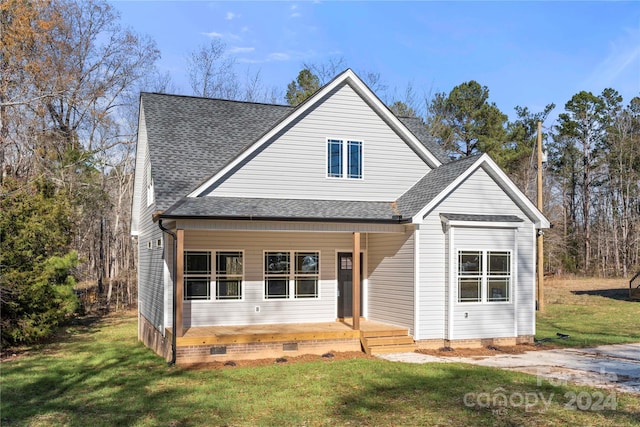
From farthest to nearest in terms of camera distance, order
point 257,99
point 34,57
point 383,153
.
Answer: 1. point 257,99
2. point 34,57
3. point 383,153

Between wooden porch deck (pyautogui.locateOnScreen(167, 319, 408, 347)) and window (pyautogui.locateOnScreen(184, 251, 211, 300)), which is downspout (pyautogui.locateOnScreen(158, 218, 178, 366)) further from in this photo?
window (pyautogui.locateOnScreen(184, 251, 211, 300))

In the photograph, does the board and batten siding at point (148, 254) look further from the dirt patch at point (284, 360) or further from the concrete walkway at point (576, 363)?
the concrete walkway at point (576, 363)

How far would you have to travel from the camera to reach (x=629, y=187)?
147 feet

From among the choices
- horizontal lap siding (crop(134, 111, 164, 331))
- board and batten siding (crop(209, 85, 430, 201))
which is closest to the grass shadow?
board and batten siding (crop(209, 85, 430, 201))

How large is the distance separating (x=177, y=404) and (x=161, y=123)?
375 inches

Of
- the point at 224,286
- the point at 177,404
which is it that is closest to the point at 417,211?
the point at 224,286

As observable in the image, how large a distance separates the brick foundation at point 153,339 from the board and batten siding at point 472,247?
6.06 metres

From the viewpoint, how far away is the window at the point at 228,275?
14.2 m

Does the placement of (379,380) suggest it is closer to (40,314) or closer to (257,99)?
(40,314)

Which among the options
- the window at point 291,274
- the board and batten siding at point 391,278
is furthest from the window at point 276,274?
the board and batten siding at point 391,278

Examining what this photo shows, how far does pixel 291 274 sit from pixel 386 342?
3.36 metres

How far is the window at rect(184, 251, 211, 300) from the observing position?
13.9 metres

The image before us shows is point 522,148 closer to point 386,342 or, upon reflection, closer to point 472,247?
point 472,247

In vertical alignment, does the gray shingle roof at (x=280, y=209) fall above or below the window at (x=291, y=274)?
above
